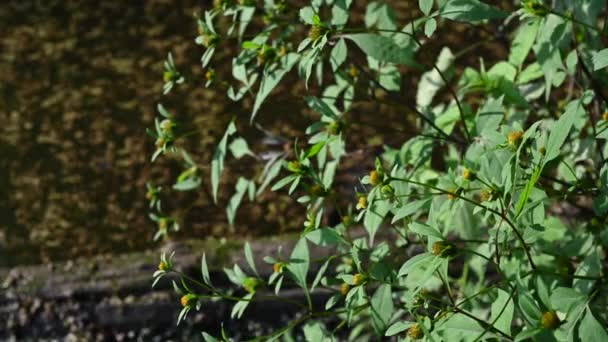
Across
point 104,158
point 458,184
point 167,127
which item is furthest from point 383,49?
point 104,158

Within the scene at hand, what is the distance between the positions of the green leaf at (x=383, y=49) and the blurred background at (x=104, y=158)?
1185mm

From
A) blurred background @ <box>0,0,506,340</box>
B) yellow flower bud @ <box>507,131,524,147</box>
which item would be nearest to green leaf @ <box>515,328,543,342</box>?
yellow flower bud @ <box>507,131,524,147</box>

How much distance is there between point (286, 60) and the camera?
79.2 inches

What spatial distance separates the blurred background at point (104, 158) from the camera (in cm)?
341

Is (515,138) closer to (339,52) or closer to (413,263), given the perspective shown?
(413,263)

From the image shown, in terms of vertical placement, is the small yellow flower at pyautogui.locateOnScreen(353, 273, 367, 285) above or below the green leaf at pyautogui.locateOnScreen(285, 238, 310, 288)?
above

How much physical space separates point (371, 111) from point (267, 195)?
0.73 metres

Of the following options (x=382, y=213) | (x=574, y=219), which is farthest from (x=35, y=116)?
(x=382, y=213)

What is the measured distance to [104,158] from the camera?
4824 mm

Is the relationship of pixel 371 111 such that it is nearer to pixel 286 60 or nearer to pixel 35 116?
pixel 35 116

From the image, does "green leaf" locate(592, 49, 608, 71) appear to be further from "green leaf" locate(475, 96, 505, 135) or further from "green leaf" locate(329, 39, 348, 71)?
"green leaf" locate(329, 39, 348, 71)

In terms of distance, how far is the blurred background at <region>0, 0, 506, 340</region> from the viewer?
3410 millimetres

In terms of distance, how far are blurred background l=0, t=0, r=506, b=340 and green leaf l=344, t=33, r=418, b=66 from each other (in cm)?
119

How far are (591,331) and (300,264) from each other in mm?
541
